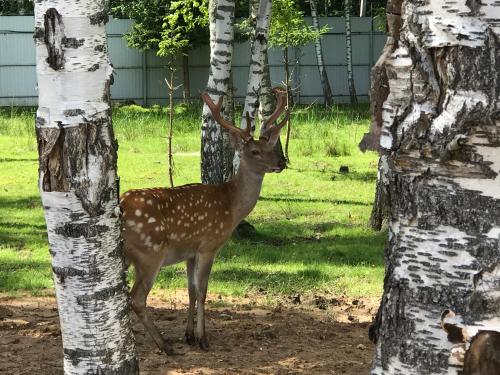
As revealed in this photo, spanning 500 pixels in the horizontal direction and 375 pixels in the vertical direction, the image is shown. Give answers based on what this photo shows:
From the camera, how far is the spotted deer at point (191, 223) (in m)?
6.68

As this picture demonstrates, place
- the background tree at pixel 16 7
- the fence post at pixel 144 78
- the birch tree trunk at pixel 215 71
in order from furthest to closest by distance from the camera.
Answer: the background tree at pixel 16 7 → the fence post at pixel 144 78 → the birch tree trunk at pixel 215 71

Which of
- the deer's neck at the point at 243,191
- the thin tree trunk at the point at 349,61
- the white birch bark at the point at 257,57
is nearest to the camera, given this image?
the deer's neck at the point at 243,191

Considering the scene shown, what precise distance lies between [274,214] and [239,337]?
5129mm

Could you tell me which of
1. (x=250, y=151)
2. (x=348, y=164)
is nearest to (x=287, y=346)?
(x=250, y=151)

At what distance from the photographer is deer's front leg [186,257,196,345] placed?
23.1ft

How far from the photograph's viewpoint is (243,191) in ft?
24.9

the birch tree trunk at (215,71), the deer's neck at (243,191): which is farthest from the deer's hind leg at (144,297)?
the birch tree trunk at (215,71)

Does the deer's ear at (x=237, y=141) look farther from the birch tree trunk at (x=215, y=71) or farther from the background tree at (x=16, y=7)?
the background tree at (x=16, y=7)

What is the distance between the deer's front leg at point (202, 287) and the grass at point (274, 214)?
49.7 inches

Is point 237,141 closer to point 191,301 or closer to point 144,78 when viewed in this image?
point 191,301

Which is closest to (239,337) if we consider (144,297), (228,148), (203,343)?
(203,343)

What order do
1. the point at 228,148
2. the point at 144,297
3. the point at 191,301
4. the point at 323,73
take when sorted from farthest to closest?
the point at 323,73 < the point at 228,148 < the point at 191,301 < the point at 144,297

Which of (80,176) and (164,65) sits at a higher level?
(80,176)

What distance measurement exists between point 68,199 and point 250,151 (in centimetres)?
371
